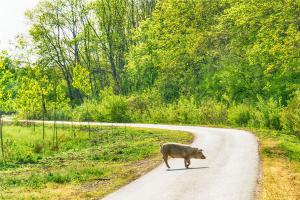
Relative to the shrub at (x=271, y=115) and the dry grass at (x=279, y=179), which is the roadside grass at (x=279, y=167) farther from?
the shrub at (x=271, y=115)

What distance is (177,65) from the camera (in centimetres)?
6388

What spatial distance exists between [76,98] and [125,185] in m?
82.3

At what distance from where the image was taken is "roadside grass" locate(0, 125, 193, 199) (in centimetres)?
1783

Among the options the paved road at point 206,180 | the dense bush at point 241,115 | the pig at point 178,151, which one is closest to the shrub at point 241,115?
the dense bush at point 241,115

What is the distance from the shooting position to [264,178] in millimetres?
18047

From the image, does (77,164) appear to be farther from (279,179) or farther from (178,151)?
(279,179)

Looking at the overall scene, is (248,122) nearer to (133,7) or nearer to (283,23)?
(283,23)

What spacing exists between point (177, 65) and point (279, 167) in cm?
4344

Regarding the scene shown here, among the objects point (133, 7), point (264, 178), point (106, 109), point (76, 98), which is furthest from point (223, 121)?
point (76, 98)

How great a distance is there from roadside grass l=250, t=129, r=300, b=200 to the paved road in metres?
0.47

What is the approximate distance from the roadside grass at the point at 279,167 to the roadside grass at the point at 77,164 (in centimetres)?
558

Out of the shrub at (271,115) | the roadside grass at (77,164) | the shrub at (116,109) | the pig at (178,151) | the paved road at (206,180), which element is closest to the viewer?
the paved road at (206,180)

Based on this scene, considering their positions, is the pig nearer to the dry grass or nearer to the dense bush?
the dry grass

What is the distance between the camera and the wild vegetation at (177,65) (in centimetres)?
4081
